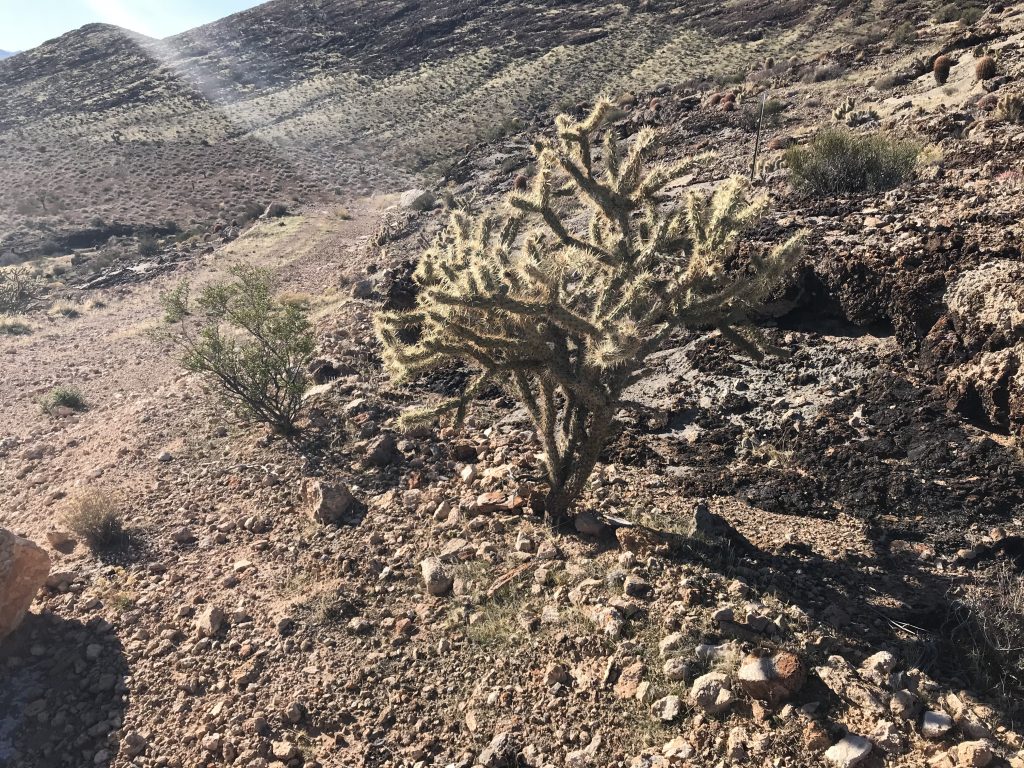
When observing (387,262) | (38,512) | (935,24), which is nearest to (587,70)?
(935,24)

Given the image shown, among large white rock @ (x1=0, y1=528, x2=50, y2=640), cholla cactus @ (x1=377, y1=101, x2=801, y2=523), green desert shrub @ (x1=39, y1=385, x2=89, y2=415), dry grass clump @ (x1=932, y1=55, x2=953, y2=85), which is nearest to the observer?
cholla cactus @ (x1=377, y1=101, x2=801, y2=523)

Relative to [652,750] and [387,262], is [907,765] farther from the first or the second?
[387,262]

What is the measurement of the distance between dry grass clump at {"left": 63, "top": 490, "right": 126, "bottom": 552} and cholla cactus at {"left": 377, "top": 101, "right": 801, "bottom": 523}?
11.0 ft

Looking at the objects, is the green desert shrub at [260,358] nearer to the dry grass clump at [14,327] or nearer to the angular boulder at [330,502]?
the angular boulder at [330,502]

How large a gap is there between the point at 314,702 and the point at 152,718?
1188 millimetres

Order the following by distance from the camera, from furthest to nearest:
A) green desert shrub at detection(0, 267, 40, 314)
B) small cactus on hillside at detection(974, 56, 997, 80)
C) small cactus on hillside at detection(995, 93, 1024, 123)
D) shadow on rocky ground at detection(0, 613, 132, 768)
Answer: green desert shrub at detection(0, 267, 40, 314) → small cactus on hillside at detection(974, 56, 997, 80) → small cactus on hillside at detection(995, 93, 1024, 123) → shadow on rocky ground at detection(0, 613, 132, 768)

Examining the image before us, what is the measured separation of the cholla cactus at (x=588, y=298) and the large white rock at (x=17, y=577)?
3.32 metres

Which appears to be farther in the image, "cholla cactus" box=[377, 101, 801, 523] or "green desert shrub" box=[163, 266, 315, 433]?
"green desert shrub" box=[163, 266, 315, 433]

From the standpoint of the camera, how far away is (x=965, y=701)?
316 centimetres

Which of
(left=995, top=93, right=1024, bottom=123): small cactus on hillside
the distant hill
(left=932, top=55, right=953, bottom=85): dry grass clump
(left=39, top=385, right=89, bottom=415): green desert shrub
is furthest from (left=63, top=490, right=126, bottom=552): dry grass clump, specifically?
the distant hill

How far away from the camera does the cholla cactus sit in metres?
4.41

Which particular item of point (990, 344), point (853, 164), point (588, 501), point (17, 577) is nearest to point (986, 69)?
point (853, 164)

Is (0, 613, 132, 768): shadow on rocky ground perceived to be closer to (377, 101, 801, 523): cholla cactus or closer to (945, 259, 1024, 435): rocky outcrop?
(377, 101, 801, 523): cholla cactus

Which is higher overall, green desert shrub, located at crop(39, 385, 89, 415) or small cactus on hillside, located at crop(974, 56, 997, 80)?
small cactus on hillside, located at crop(974, 56, 997, 80)
